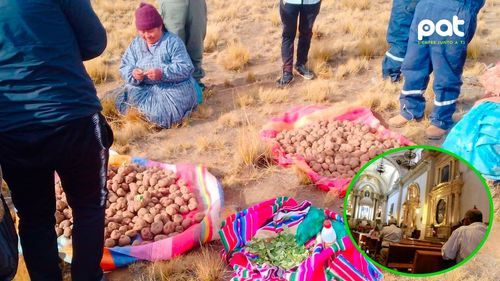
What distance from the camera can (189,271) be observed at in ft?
10.5

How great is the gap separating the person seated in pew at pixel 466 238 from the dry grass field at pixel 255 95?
1.07 meters

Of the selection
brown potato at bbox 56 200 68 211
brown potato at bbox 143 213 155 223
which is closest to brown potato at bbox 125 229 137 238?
brown potato at bbox 143 213 155 223

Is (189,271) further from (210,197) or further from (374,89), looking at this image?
(374,89)

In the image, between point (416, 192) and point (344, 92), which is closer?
point (416, 192)

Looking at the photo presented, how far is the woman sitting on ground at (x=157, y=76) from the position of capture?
4762 millimetres

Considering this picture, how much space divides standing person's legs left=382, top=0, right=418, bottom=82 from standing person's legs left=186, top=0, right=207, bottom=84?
208 centimetres

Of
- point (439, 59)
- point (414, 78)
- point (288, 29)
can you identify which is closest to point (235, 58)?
point (288, 29)

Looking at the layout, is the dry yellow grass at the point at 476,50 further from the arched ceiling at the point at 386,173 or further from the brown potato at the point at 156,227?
the arched ceiling at the point at 386,173

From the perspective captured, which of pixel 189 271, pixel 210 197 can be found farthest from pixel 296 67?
pixel 189 271

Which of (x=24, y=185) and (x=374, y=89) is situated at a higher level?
(x=24, y=185)

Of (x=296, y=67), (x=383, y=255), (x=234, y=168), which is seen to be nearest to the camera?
(x=383, y=255)

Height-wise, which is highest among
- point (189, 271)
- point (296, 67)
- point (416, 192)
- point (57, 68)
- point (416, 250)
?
point (57, 68)

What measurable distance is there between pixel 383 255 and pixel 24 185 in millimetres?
1657

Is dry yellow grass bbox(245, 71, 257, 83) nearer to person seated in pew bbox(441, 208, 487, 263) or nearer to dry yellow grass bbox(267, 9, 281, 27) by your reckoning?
dry yellow grass bbox(267, 9, 281, 27)
